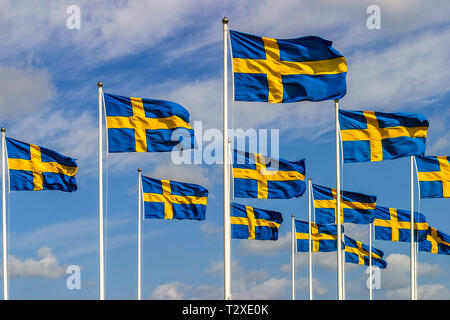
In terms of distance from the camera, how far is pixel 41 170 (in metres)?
36.1

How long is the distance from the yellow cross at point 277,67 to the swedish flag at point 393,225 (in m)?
31.1

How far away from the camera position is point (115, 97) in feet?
99.5

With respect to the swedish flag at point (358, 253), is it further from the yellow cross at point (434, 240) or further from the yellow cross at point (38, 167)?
the yellow cross at point (38, 167)

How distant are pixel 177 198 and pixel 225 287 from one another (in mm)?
19088

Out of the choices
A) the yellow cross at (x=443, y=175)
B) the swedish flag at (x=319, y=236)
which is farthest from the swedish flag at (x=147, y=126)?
the swedish flag at (x=319, y=236)

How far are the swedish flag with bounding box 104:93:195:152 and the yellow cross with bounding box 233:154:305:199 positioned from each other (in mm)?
12058

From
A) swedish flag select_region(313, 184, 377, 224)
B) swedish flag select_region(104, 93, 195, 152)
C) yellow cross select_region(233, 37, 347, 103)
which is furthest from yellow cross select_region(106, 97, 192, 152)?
swedish flag select_region(313, 184, 377, 224)

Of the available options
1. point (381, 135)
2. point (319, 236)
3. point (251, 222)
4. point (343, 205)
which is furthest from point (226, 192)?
point (319, 236)

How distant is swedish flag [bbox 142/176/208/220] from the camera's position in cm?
4144

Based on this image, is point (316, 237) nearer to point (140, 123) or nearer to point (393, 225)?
point (393, 225)

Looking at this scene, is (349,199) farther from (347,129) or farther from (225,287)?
(225,287)

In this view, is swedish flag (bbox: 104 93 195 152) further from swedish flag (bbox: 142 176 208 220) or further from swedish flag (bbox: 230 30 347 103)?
swedish flag (bbox: 142 176 208 220)

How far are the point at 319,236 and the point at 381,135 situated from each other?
24.0 meters
